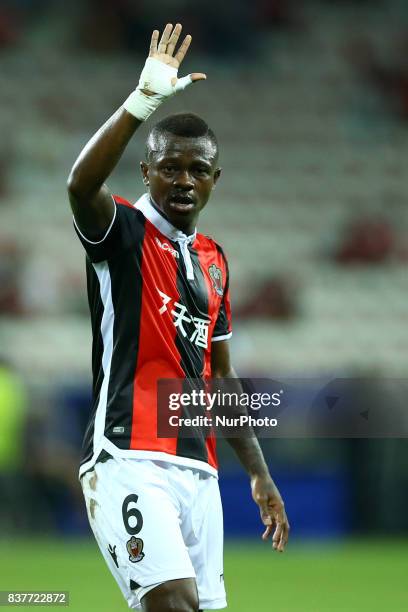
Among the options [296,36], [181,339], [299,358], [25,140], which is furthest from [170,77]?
[296,36]

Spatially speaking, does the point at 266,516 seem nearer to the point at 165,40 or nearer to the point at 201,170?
the point at 201,170

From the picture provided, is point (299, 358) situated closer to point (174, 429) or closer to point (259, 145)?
point (259, 145)

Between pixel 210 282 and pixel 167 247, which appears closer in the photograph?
pixel 167 247

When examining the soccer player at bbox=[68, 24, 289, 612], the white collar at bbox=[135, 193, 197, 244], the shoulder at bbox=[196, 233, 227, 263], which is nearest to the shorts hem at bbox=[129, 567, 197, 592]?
the soccer player at bbox=[68, 24, 289, 612]

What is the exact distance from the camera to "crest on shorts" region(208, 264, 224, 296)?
172 inches

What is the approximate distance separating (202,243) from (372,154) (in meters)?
11.4

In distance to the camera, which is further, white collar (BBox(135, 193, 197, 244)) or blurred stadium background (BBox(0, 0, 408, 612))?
blurred stadium background (BBox(0, 0, 408, 612))

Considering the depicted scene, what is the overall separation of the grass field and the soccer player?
3153 mm

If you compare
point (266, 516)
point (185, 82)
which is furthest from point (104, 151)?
point (266, 516)

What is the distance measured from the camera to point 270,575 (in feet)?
28.6

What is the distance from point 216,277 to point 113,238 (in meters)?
0.66

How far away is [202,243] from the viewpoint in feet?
14.7

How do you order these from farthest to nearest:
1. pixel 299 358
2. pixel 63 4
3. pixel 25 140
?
1. pixel 63 4
2. pixel 25 140
3. pixel 299 358

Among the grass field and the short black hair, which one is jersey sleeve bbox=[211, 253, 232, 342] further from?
the grass field
